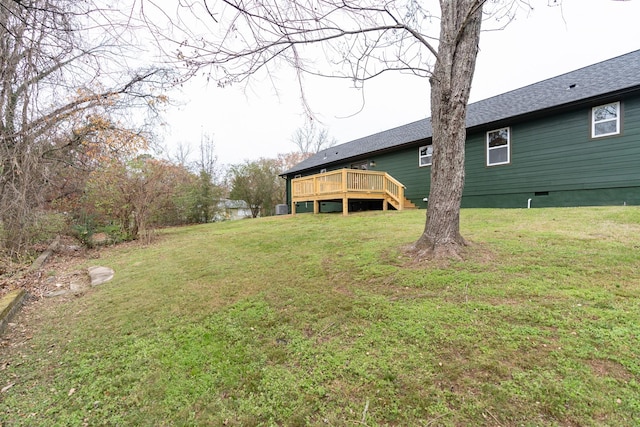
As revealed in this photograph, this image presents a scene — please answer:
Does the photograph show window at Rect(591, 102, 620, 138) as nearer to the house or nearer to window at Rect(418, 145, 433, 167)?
the house

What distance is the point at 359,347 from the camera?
2154 millimetres

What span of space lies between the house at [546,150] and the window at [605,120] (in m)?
0.02

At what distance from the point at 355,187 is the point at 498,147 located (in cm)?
523

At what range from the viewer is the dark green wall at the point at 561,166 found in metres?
7.24

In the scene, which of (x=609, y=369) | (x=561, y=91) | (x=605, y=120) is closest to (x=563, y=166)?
(x=605, y=120)

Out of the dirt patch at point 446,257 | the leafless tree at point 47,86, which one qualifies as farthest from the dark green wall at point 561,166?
the leafless tree at point 47,86

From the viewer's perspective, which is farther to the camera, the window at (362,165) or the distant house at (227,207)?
the distant house at (227,207)

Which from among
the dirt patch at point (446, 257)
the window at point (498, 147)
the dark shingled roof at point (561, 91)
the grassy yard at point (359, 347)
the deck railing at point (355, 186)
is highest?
the dark shingled roof at point (561, 91)

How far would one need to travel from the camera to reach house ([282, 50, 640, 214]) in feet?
24.1

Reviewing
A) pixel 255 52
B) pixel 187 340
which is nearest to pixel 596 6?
pixel 255 52

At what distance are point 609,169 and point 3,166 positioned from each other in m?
14.3

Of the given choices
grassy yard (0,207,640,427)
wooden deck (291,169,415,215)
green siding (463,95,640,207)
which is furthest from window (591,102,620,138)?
wooden deck (291,169,415,215)

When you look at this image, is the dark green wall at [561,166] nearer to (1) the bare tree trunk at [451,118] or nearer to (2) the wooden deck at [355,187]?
(2) the wooden deck at [355,187]

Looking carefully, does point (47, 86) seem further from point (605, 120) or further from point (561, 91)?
point (561, 91)
